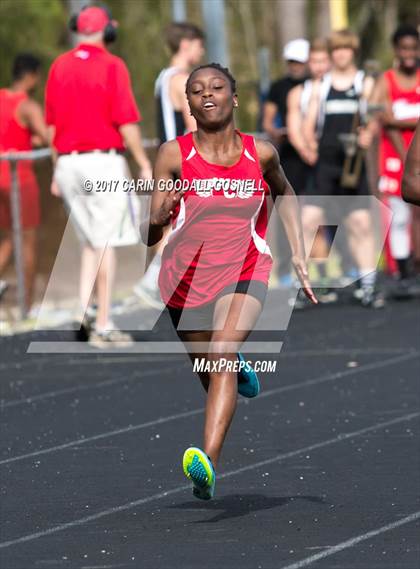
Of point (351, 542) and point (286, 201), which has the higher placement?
point (286, 201)

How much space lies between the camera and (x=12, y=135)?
1395cm

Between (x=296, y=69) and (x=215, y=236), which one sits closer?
(x=215, y=236)

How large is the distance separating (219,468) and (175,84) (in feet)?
19.4

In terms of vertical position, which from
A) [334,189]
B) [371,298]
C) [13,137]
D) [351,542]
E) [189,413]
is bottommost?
[371,298]

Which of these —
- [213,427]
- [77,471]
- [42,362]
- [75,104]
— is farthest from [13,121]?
[213,427]

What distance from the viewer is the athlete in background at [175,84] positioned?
13438 mm

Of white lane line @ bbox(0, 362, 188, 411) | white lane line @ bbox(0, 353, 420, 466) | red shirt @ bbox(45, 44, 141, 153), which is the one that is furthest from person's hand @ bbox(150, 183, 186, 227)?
red shirt @ bbox(45, 44, 141, 153)

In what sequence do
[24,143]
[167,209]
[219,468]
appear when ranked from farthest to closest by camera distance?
[24,143]
[219,468]
[167,209]

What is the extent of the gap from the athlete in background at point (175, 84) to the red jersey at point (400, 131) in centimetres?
178

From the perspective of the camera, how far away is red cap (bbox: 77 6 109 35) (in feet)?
40.1

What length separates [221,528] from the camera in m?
6.77

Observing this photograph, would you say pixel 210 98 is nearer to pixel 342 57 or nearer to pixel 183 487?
pixel 183 487

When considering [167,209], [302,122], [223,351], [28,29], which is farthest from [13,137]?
[28,29]

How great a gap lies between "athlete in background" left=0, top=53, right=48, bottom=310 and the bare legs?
6.77m
